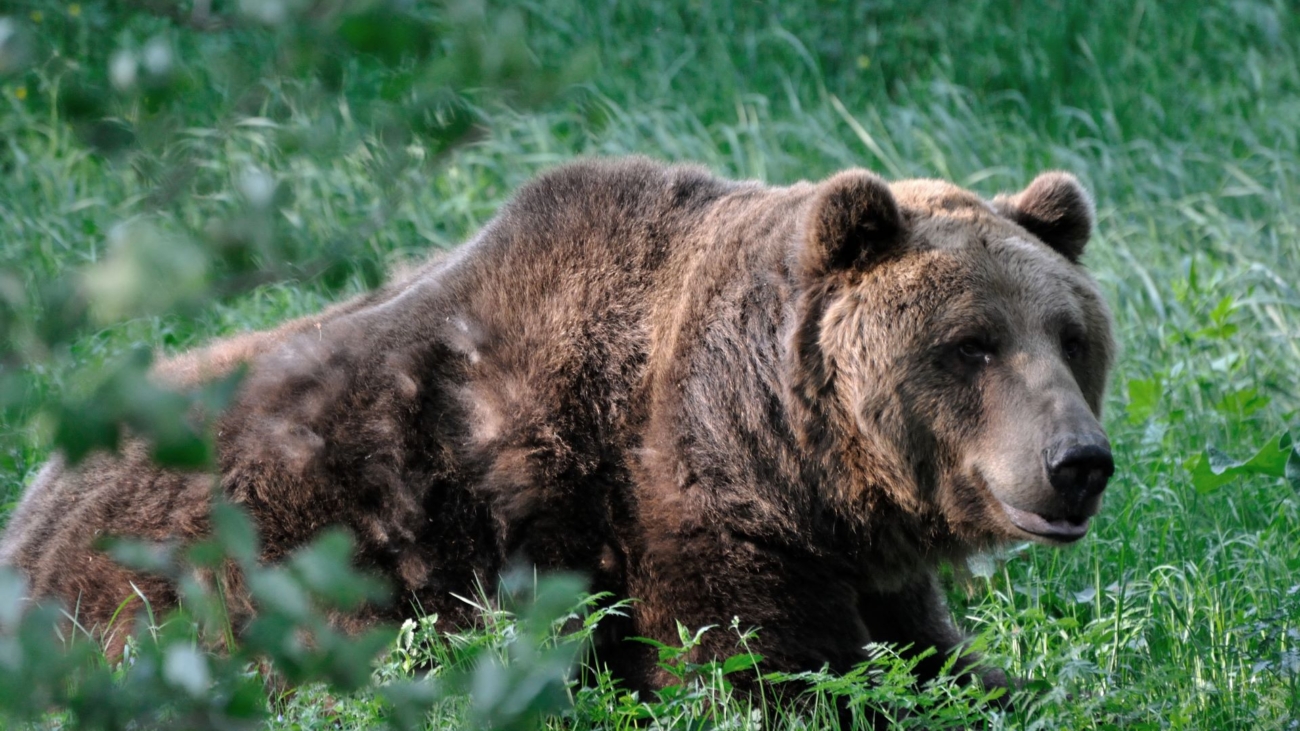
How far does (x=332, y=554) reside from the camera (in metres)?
1.41

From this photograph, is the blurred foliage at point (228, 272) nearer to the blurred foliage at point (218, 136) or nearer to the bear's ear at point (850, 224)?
the blurred foliage at point (218, 136)

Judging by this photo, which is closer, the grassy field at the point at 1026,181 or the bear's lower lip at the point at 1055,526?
the grassy field at the point at 1026,181

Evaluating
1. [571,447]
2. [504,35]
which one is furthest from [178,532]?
[504,35]

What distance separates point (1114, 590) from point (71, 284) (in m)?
3.91

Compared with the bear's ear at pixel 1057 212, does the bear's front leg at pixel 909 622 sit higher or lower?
lower

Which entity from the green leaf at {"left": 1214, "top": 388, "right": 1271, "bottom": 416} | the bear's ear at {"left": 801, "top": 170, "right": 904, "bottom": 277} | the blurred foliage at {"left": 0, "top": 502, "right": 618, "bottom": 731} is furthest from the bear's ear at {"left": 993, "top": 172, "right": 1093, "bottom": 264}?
the blurred foliage at {"left": 0, "top": 502, "right": 618, "bottom": 731}

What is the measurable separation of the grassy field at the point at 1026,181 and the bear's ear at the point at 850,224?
30.8 inches

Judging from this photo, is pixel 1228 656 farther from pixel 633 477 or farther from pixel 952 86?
A: pixel 952 86

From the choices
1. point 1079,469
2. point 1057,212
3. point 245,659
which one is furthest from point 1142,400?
point 245,659

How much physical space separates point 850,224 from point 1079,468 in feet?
A: 3.09

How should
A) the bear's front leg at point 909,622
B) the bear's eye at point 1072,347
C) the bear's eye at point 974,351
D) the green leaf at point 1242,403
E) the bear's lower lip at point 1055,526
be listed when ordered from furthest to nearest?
1. the green leaf at point 1242,403
2. the bear's front leg at point 909,622
3. the bear's eye at point 1072,347
4. the bear's eye at point 974,351
5. the bear's lower lip at point 1055,526

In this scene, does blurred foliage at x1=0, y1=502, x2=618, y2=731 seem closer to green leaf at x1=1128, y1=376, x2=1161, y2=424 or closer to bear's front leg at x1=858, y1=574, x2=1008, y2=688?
bear's front leg at x1=858, y1=574, x2=1008, y2=688

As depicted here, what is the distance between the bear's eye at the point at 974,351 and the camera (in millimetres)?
3930

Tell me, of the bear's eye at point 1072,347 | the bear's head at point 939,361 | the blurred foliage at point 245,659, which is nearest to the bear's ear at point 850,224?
the bear's head at point 939,361
